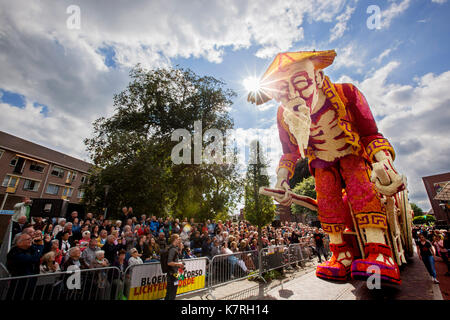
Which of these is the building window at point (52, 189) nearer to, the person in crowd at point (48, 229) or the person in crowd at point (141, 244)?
the person in crowd at point (48, 229)

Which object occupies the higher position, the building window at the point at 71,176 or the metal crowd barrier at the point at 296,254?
the building window at the point at 71,176

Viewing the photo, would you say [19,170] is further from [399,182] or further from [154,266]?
[399,182]

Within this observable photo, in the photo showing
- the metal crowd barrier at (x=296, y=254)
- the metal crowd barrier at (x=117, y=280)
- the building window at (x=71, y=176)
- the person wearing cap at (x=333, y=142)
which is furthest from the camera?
the building window at (x=71, y=176)

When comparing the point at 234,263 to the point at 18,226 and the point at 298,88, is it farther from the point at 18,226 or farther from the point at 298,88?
the point at 18,226

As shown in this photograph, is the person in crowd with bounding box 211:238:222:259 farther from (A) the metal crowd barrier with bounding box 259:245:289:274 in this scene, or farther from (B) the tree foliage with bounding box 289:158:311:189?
(B) the tree foliage with bounding box 289:158:311:189

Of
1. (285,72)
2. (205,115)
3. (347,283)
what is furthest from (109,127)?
(347,283)

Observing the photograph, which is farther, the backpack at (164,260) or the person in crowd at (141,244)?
the person in crowd at (141,244)

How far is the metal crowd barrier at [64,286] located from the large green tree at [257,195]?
5171 mm

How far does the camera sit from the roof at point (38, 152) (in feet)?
76.4

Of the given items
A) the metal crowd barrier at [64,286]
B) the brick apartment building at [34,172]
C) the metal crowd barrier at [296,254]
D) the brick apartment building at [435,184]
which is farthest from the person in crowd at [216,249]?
the brick apartment building at [435,184]

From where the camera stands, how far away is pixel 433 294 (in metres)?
1.98

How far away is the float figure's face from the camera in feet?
7.81

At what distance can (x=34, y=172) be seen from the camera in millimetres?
26078
